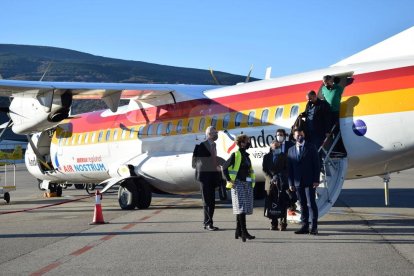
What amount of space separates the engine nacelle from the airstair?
26.9 feet

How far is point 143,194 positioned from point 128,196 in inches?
17.3

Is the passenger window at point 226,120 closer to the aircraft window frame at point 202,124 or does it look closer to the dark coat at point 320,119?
the aircraft window frame at point 202,124

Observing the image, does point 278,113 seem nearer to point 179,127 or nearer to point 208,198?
point 208,198

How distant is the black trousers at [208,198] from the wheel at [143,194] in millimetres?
5353

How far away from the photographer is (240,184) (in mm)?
10273

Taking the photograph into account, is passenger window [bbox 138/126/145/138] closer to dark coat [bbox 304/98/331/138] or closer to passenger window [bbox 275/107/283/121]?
passenger window [bbox 275/107/283/121]

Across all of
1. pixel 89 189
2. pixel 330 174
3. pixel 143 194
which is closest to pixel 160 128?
pixel 143 194

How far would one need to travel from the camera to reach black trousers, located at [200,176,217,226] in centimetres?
1168

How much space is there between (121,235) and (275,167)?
10.8 feet

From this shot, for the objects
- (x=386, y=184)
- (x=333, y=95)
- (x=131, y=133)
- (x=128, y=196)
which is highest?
(x=333, y=95)

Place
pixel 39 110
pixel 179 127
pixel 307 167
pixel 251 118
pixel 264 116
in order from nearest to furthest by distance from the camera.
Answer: pixel 307 167 < pixel 264 116 < pixel 251 118 < pixel 179 127 < pixel 39 110

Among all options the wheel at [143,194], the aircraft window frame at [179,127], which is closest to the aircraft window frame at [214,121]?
the aircraft window frame at [179,127]

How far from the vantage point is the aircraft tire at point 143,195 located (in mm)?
16828

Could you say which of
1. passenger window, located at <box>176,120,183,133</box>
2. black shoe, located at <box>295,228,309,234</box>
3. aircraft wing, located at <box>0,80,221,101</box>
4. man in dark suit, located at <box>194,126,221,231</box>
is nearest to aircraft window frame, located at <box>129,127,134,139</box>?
aircraft wing, located at <box>0,80,221,101</box>
